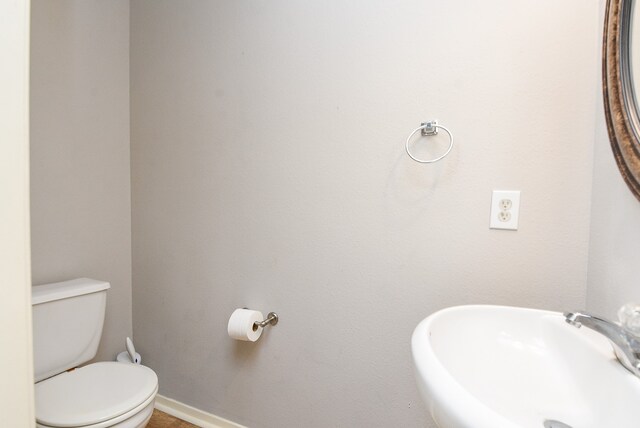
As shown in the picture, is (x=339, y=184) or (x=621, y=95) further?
(x=339, y=184)

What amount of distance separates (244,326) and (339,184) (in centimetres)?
71

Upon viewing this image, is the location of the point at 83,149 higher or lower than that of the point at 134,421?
higher

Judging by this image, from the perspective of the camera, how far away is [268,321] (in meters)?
1.27

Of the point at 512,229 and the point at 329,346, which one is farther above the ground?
the point at 512,229

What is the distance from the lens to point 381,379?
1.10m

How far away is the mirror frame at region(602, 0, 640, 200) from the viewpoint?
0.60m

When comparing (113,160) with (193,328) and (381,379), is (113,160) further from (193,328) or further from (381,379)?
Result: (381,379)

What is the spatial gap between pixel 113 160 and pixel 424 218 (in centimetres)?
168

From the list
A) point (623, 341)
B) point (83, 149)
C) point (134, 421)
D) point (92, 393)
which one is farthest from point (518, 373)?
point (83, 149)

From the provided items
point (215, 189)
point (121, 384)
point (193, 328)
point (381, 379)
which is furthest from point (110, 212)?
point (381, 379)

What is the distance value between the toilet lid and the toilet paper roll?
1.15 feet

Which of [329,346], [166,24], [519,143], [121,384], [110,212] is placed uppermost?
[166,24]

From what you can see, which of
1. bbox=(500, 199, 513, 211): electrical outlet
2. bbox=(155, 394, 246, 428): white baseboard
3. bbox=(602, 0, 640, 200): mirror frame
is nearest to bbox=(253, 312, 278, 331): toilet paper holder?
bbox=(155, 394, 246, 428): white baseboard

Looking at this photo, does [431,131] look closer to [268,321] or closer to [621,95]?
[621,95]
